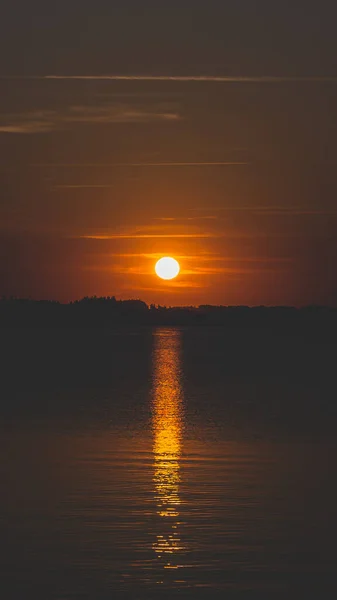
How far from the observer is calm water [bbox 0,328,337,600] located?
13.0 metres

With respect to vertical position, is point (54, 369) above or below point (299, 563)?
above

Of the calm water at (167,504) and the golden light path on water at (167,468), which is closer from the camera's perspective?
the calm water at (167,504)

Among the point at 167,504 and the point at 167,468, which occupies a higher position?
the point at 167,468

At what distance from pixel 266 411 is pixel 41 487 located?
19383mm

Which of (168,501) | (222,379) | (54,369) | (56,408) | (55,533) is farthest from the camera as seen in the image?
(54,369)

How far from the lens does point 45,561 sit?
45.4 feet

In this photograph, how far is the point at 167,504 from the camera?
690 inches

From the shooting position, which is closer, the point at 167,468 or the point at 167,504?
the point at 167,504

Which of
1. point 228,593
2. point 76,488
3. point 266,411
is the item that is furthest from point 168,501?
point 266,411

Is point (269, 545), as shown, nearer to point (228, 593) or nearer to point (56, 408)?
point (228, 593)

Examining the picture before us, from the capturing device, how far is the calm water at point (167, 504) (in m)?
13.0

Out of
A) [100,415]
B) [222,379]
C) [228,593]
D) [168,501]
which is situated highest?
[222,379]

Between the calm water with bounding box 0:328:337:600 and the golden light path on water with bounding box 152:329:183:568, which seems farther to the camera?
the golden light path on water with bounding box 152:329:183:568

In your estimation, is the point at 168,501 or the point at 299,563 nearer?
the point at 299,563
